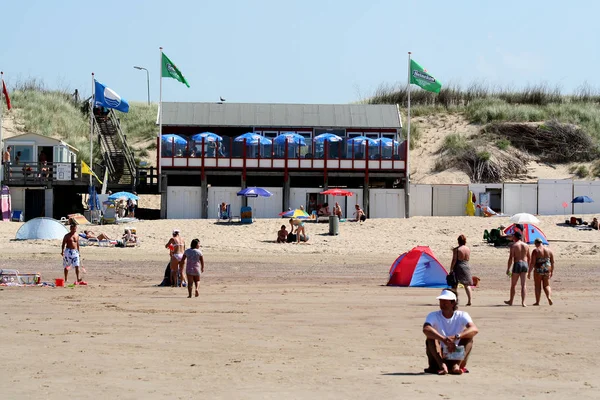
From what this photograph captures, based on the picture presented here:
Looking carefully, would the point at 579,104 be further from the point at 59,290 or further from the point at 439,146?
the point at 59,290

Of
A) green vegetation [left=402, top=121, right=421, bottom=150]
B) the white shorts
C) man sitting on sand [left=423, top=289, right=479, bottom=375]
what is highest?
green vegetation [left=402, top=121, right=421, bottom=150]

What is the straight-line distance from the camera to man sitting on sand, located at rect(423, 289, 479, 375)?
10.8 metres

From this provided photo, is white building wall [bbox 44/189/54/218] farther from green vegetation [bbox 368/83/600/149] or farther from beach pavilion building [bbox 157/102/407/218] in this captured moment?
green vegetation [bbox 368/83/600/149]

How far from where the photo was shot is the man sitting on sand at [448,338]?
10773 mm

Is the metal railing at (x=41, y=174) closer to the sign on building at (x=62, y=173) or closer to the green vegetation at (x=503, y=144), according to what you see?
the sign on building at (x=62, y=173)

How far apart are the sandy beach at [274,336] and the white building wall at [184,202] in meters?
14.3

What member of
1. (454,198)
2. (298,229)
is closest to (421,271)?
(298,229)

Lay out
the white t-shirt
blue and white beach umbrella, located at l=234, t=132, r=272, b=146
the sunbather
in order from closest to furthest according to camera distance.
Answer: the white t-shirt
the sunbather
blue and white beach umbrella, located at l=234, t=132, r=272, b=146

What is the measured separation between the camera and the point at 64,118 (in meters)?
58.8

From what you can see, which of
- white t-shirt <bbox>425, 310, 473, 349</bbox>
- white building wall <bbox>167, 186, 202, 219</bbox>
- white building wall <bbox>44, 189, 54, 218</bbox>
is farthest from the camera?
white building wall <bbox>167, 186, 202, 219</bbox>

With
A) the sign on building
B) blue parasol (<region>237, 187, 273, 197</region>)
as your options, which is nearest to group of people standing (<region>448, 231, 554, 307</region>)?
blue parasol (<region>237, 187, 273, 197</region>)

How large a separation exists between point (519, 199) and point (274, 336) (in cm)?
2996

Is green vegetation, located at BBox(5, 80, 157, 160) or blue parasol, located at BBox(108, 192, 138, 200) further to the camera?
green vegetation, located at BBox(5, 80, 157, 160)

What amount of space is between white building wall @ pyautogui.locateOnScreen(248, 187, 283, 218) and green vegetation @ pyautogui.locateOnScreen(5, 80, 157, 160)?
14.9 metres
